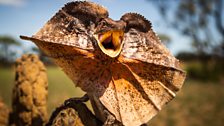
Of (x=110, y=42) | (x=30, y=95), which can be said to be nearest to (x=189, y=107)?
(x=30, y=95)

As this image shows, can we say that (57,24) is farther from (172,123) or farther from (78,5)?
(172,123)

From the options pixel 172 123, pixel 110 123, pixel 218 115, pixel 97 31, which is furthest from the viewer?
pixel 218 115

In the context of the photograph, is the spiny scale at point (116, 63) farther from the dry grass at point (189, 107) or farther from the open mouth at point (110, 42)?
the dry grass at point (189, 107)

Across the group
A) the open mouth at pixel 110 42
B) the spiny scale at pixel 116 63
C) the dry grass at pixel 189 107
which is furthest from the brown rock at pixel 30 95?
the dry grass at pixel 189 107

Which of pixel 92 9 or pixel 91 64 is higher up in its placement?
pixel 92 9

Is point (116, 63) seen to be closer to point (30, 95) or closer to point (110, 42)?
point (110, 42)

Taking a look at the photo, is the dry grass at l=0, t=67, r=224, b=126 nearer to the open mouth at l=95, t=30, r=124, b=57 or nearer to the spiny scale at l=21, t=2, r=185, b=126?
the spiny scale at l=21, t=2, r=185, b=126

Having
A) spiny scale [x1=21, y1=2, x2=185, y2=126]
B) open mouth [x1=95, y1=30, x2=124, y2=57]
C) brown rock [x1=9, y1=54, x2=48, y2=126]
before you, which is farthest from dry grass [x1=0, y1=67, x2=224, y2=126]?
open mouth [x1=95, y1=30, x2=124, y2=57]

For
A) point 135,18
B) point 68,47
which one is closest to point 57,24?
point 68,47
